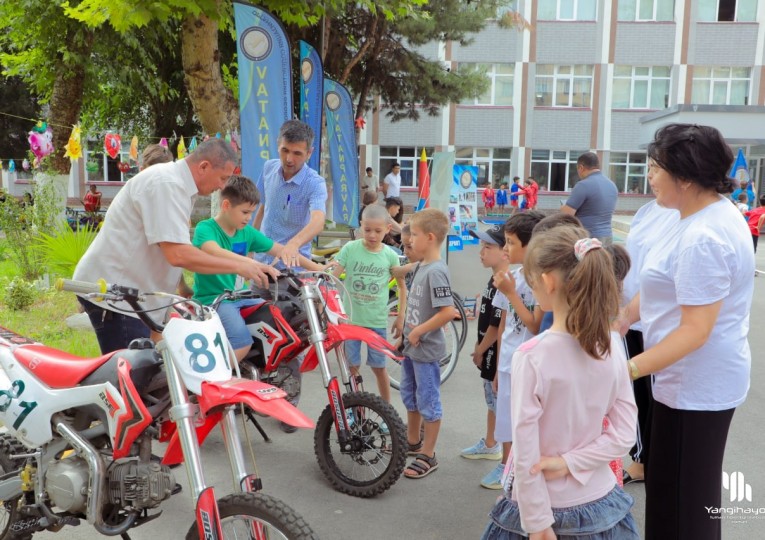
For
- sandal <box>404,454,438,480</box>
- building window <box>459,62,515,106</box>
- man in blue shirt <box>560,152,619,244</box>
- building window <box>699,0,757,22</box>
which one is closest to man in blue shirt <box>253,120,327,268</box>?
sandal <box>404,454,438,480</box>

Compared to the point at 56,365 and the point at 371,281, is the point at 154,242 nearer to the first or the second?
the point at 56,365

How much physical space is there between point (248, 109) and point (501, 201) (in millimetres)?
24006

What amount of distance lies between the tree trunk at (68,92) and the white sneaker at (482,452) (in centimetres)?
1180

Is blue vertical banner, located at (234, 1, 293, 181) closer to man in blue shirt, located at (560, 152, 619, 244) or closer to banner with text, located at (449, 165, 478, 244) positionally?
man in blue shirt, located at (560, 152, 619, 244)

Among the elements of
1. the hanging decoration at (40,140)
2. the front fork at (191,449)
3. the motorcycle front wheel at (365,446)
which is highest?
the hanging decoration at (40,140)

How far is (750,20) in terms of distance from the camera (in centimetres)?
3103

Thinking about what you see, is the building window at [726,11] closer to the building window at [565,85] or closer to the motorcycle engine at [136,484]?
the building window at [565,85]

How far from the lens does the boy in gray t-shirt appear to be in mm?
4090

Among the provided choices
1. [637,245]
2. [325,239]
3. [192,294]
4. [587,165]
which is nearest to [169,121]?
[325,239]

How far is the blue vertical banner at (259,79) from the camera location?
7.62 m

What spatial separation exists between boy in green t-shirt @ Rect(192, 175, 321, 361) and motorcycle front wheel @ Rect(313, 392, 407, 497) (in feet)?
2.19

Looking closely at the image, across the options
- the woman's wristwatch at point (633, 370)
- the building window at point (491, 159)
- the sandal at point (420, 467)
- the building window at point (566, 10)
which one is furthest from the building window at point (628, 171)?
the woman's wristwatch at point (633, 370)

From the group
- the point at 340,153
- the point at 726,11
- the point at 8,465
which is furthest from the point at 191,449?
the point at 726,11

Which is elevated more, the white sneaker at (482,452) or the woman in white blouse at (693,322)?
the woman in white blouse at (693,322)
